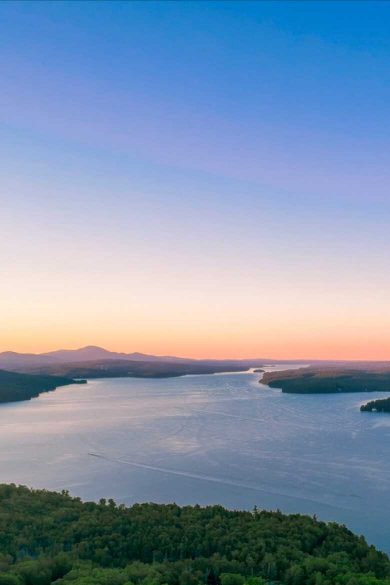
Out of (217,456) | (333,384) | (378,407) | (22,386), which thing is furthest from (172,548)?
(333,384)

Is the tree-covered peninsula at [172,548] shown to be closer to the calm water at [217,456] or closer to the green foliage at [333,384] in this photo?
the calm water at [217,456]

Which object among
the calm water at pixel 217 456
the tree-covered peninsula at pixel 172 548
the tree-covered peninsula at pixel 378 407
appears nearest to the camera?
the tree-covered peninsula at pixel 172 548

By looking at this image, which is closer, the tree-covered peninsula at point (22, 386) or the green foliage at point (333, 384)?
the tree-covered peninsula at point (22, 386)

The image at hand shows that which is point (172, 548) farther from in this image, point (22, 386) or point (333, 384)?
point (333, 384)

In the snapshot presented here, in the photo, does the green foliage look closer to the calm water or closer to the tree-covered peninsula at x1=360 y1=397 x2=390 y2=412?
the calm water

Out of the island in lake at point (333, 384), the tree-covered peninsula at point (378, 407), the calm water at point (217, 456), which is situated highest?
the island in lake at point (333, 384)

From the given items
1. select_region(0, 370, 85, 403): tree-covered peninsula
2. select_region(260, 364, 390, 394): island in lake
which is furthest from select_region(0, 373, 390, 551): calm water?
select_region(260, 364, 390, 394): island in lake

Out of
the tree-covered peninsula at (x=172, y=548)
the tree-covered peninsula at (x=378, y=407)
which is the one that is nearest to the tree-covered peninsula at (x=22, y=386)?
the tree-covered peninsula at (x=378, y=407)
